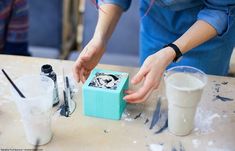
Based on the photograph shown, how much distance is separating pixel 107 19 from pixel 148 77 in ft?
1.10

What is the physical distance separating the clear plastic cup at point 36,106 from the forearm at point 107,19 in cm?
30

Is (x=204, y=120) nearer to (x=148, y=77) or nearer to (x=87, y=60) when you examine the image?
(x=148, y=77)

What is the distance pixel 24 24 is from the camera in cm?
166

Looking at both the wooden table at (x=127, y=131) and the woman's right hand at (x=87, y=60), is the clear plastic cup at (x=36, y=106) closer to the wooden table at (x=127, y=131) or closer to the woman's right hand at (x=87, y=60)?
the wooden table at (x=127, y=131)

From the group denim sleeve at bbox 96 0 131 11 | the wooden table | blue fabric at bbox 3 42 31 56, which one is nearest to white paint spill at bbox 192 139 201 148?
the wooden table

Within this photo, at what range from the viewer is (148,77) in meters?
0.86

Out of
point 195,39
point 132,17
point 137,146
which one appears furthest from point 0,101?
point 132,17

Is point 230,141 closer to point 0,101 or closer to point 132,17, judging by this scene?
point 0,101

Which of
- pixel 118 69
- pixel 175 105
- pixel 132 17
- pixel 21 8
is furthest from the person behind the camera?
pixel 132 17

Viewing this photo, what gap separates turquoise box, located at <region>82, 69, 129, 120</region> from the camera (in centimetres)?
86

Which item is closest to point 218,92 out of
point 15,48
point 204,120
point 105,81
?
point 204,120

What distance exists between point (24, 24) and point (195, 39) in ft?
3.25

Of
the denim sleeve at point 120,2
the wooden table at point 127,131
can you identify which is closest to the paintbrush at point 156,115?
the wooden table at point 127,131

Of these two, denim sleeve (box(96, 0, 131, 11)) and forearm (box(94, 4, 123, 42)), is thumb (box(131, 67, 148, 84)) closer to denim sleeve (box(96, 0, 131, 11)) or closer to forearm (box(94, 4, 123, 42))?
forearm (box(94, 4, 123, 42))
